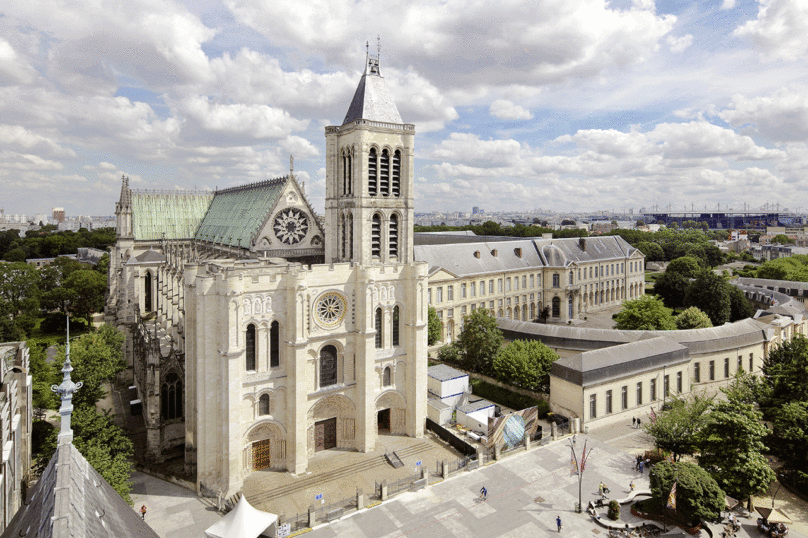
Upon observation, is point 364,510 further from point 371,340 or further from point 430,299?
point 430,299

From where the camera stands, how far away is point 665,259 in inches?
6201

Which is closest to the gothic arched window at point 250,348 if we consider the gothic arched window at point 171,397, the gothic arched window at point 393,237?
the gothic arched window at point 171,397

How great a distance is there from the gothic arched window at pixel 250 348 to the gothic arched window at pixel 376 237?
12154 mm

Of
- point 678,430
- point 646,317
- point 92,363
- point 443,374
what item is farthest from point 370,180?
point 646,317

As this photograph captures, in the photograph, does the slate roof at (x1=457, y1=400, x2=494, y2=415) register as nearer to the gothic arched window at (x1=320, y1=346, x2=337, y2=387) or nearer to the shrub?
the gothic arched window at (x1=320, y1=346, x2=337, y2=387)

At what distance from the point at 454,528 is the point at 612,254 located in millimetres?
77434

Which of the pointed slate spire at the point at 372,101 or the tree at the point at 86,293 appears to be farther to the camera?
the tree at the point at 86,293

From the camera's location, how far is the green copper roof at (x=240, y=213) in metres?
47.5

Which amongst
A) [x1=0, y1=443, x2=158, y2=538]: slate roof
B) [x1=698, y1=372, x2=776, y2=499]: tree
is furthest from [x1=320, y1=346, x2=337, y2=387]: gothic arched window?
[x1=698, y1=372, x2=776, y2=499]: tree

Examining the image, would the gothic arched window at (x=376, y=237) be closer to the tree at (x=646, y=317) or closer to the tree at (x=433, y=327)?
the tree at (x=433, y=327)

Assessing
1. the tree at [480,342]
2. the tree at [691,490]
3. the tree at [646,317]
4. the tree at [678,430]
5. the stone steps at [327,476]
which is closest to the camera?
the tree at [691,490]

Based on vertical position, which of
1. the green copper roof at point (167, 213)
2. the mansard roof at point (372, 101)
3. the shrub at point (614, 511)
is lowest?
the shrub at point (614, 511)

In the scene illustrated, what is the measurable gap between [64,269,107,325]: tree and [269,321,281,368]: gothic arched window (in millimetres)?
57334

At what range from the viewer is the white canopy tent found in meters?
24.6
